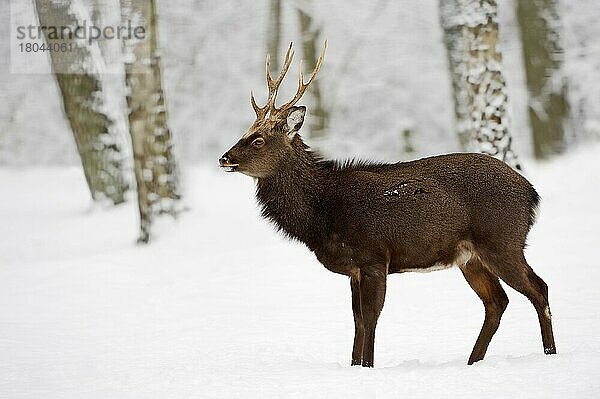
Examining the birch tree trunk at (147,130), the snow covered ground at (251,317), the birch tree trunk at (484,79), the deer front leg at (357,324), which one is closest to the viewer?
the snow covered ground at (251,317)

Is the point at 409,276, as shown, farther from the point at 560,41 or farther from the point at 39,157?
the point at 39,157

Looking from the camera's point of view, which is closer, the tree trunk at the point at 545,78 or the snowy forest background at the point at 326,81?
the tree trunk at the point at 545,78

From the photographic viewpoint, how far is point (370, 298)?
6012 millimetres

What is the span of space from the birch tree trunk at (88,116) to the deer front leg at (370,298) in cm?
906

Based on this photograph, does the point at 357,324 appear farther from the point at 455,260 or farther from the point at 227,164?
the point at 227,164

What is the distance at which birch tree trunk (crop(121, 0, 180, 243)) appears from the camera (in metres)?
11.7

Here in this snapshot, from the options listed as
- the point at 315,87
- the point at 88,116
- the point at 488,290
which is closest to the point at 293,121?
the point at 488,290

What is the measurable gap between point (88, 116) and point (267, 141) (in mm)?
8621

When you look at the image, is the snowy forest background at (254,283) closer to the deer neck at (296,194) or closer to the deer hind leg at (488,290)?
the deer hind leg at (488,290)

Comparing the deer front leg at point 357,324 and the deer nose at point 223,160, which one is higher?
the deer nose at point 223,160

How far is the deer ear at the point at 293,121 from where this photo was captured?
6541 mm

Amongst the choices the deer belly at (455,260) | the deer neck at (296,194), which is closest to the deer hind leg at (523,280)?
the deer belly at (455,260)

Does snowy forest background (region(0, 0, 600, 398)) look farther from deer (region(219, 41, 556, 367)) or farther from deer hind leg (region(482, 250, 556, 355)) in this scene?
deer (region(219, 41, 556, 367))

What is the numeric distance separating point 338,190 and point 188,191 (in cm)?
640
